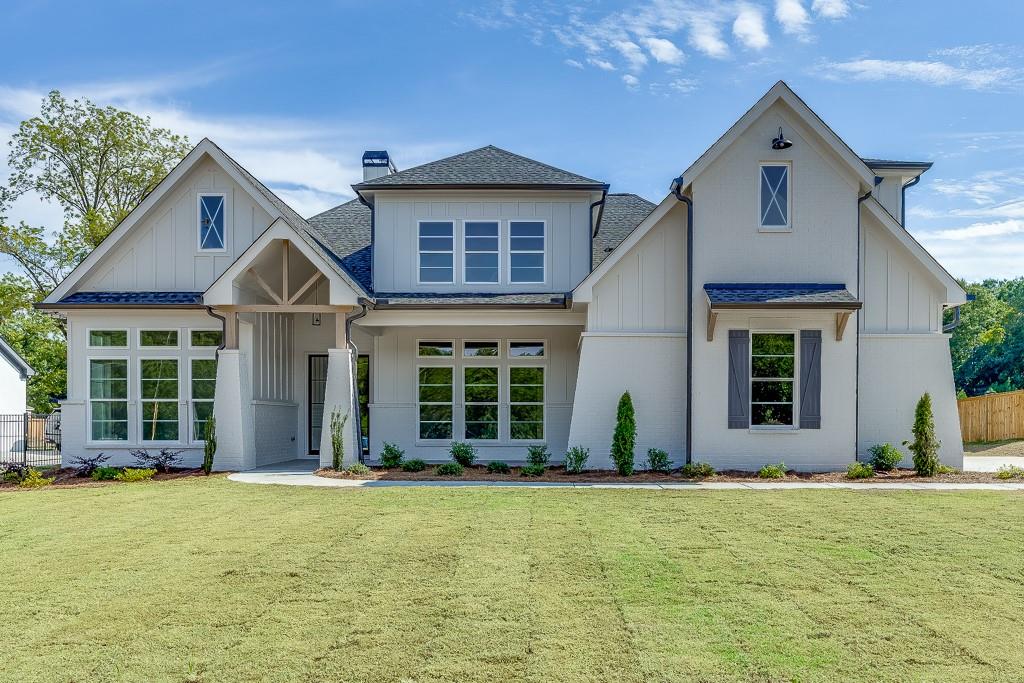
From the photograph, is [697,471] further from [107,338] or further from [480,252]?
[107,338]

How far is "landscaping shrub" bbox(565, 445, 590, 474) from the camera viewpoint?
46.4 ft

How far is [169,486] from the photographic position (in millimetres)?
12844

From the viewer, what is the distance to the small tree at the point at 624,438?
543 inches

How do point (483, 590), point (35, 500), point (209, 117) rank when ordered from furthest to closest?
1. point (209, 117)
2. point (35, 500)
3. point (483, 590)

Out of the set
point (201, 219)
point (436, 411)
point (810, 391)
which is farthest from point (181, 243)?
point (810, 391)

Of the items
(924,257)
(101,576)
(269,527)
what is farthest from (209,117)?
(924,257)

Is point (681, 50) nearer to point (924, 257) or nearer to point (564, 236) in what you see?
point (564, 236)

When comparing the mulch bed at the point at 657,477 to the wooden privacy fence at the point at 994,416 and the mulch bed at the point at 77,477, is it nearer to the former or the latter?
the mulch bed at the point at 77,477

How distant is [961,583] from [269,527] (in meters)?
7.24

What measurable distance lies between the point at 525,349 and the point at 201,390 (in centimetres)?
724

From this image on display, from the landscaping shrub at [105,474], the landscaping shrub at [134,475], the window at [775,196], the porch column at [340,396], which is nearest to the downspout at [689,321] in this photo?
the window at [775,196]

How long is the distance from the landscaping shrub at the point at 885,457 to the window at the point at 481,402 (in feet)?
26.0

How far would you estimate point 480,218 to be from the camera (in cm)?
1667

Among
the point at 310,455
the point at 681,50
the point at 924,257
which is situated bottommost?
the point at 310,455
